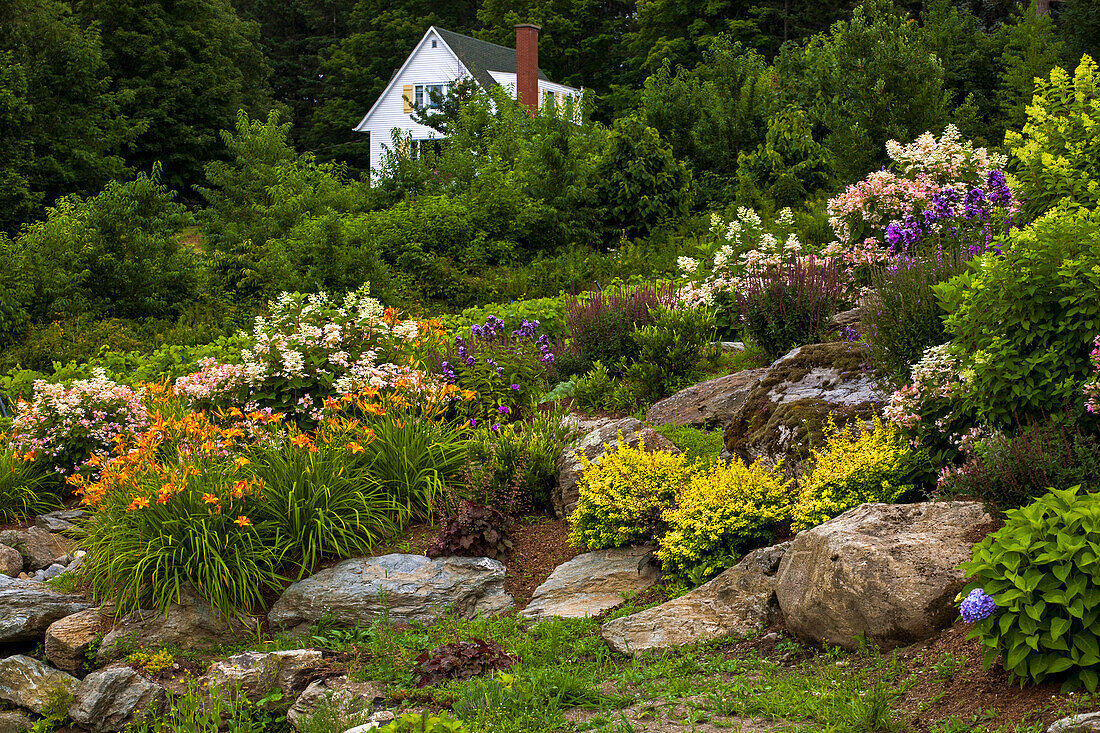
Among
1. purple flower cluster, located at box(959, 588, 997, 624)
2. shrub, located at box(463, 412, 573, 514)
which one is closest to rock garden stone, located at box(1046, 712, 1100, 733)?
purple flower cluster, located at box(959, 588, 997, 624)

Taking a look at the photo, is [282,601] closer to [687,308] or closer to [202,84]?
[687,308]

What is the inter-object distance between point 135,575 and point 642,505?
10.4 feet

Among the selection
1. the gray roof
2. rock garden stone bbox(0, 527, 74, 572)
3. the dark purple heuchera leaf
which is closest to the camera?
the dark purple heuchera leaf

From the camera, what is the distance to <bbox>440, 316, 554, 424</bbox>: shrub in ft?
26.7

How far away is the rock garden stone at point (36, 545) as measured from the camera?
287 inches

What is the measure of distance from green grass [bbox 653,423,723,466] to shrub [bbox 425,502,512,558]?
144cm

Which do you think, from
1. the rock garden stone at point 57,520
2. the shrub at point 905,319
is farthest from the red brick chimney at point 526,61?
the shrub at point 905,319

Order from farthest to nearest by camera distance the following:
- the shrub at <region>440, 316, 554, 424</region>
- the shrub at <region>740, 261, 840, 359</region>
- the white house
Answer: the white house
the shrub at <region>440, 316, 554, 424</region>
the shrub at <region>740, 261, 840, 359</region>

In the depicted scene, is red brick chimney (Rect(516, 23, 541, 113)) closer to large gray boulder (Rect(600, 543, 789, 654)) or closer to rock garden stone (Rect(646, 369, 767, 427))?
rock garden stone (Rect(646, 369, 767, 427))

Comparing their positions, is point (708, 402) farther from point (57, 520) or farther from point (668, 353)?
point (57, 520)

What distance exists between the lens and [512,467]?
6.75 meters

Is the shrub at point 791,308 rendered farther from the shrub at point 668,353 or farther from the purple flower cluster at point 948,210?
the purple flower cluster at point 948,210

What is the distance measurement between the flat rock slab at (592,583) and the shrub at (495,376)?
2088 millimetres

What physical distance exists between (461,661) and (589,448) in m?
2.63
